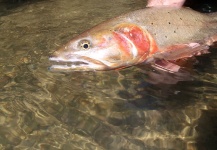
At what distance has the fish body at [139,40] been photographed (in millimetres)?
2602

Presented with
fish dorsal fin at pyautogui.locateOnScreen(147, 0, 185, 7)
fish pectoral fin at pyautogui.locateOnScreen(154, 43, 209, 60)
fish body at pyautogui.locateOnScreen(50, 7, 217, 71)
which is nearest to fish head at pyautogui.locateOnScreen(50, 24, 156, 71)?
fish body at pyautogui.locateOnScreen(50, 7, 217, 71)

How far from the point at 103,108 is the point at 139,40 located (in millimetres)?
664

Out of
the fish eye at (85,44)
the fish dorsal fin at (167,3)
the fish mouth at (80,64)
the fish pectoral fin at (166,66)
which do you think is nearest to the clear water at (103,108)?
the fish pectoral fin at (166,66)

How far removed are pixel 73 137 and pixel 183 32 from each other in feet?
4.71

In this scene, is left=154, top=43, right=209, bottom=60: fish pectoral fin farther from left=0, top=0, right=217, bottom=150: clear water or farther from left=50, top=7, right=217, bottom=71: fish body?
left=0, top=0, right=217, bottom=150: clear water

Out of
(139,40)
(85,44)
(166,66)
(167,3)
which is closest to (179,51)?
(166,66)

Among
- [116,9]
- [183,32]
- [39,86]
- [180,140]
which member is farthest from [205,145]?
[116,9]

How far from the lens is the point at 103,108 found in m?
2.64

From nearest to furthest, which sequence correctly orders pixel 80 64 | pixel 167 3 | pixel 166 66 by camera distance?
pixel 80 64 → pixel 166 66 → pixel 167 3

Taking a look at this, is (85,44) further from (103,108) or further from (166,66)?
(166,66)

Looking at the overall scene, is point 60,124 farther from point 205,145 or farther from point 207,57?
point 207,57

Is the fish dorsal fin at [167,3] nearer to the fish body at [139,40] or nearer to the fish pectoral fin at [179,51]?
the fish body at [139,40]

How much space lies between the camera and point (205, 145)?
7.26 feet

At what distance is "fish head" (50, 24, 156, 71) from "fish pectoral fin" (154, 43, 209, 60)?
254 mm
